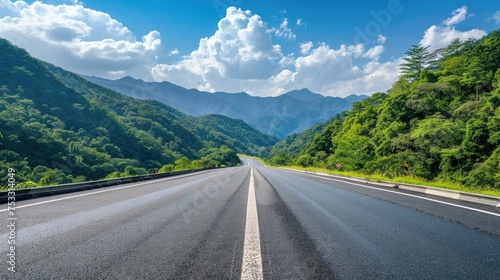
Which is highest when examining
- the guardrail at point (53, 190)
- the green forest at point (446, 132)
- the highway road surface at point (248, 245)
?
the green forest at point (446, 132)

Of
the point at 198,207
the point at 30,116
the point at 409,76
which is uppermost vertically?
the point at 409,76

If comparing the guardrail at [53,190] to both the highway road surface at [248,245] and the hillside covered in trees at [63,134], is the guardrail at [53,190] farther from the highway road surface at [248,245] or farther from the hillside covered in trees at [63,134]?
the hillside covered in trees at [63,134]

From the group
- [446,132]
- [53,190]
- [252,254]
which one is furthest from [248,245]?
[446,132]

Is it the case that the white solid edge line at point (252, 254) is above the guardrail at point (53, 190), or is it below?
above

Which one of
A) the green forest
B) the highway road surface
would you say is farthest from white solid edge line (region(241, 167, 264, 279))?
the green forest

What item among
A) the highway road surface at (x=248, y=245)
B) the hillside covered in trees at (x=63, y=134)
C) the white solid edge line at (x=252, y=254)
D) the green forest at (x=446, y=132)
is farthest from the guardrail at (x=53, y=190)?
the hillside covered in trees at (x=63, y=134)

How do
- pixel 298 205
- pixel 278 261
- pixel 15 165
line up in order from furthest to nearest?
pixel 15 165, pixel 298 205, pixel 278 261

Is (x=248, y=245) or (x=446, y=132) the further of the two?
(x=446, y=132)

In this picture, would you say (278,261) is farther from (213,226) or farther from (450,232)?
(450,232)

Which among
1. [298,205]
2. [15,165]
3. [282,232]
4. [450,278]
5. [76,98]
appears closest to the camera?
[450,278]

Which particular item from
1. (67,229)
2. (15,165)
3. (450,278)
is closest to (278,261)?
(450,278)

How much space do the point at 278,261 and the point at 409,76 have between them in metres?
80.8

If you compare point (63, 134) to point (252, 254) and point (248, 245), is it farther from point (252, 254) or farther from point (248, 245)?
point (252, 254)

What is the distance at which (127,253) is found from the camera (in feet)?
8.61
